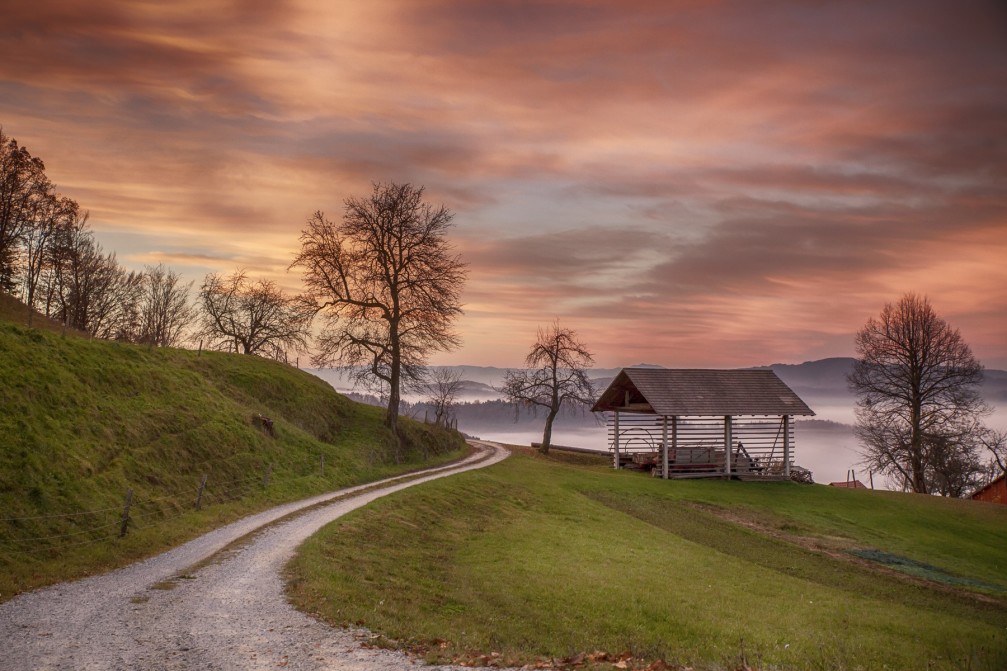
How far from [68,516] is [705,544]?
2360cm

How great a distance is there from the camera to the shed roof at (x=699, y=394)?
47625 mm

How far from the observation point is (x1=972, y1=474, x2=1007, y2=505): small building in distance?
4988 centimetres

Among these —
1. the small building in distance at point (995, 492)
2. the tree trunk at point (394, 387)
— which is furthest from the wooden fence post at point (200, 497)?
the small building in distance at point (995, 492)

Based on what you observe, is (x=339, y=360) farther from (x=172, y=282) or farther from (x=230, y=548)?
(x=172, y=282)

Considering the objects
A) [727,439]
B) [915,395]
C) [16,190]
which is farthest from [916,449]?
[16,190]

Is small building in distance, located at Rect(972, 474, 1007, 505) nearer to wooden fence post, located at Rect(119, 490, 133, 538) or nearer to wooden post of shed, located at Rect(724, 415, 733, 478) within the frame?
wooden post of shed, located at Rect(724, 415, 733, 478)

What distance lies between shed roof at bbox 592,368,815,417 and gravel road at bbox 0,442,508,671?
115ft

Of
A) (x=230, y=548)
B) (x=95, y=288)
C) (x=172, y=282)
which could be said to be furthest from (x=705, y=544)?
(x=172, y=282)

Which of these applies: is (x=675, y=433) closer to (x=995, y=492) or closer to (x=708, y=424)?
(x=708, y=424)

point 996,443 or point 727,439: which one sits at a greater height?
point 996,443

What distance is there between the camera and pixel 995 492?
51.2m

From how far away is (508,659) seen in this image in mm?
11250

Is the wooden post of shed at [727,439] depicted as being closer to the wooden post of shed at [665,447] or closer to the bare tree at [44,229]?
the wooden post of shed at [665,447]

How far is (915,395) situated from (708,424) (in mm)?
16799
